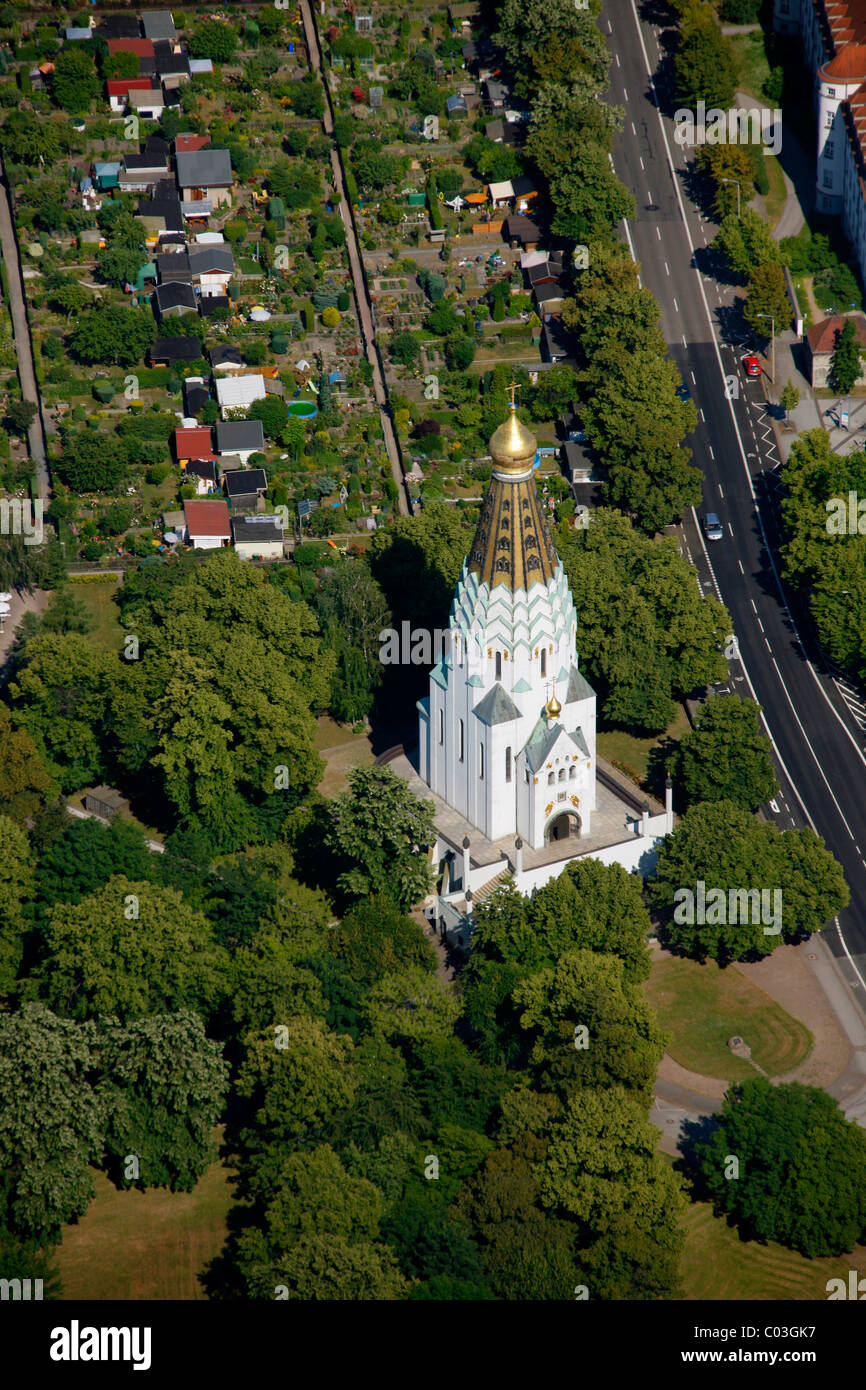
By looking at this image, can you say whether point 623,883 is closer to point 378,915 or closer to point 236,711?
point 378,915

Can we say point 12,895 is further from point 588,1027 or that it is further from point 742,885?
point 742,885

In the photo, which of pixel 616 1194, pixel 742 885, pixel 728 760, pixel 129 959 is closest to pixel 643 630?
pixel 728 760

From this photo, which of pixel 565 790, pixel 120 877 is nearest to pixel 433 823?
pixel 565 790

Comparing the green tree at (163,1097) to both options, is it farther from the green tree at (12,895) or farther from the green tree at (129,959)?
the green tree at (12,895)

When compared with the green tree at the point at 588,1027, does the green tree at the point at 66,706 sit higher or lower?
higher

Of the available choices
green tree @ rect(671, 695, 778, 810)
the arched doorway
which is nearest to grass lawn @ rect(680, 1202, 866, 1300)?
the arched doorway

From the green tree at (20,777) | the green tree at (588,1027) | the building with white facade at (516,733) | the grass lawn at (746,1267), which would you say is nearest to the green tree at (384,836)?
the building with white facade at (516,733)
